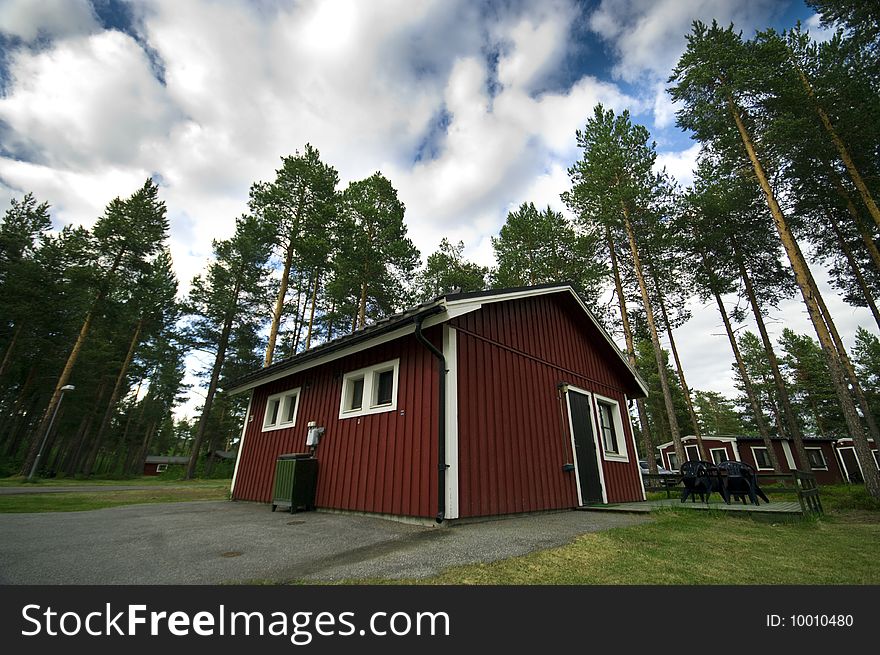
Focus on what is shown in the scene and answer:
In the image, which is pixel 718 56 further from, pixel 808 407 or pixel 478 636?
pixel 808 407

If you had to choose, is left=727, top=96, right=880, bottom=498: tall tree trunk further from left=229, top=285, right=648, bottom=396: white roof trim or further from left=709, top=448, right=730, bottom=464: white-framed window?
left=709, top=448, right=730, bottom=464: white-framed window

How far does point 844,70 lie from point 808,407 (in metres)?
36.9

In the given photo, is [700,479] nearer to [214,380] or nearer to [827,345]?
[827,345]

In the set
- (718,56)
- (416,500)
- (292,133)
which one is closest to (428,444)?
(416,500)

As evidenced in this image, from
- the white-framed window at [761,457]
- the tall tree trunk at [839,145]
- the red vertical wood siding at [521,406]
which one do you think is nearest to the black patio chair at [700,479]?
the red vertical wood siding at [521,406]

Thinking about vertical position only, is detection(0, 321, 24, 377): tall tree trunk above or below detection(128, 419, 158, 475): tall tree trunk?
above

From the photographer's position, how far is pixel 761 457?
25.6 metres

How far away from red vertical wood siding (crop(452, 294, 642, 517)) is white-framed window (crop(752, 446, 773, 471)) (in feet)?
74.8

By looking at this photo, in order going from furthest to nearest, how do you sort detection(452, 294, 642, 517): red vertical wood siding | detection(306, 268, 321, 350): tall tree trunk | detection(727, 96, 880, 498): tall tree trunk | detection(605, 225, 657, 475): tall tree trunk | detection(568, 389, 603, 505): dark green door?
1. detection(306, 268, 321, 350): tall tree trunk
2. detection(605, 225, 657, 475): tall tree trunk
3. detection(727, 96, 880, 498): tall tree trunk
4. detection(568, 389, 603, 505): dark green door
5. detection(452, 294, 642, 517): red vertical wood siding

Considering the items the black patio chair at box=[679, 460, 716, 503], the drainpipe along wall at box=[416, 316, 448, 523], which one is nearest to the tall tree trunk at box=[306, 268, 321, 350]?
the drainpipe along wall at box=[416, 316, 448, 523]

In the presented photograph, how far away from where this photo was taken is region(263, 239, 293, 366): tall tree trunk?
15.4m

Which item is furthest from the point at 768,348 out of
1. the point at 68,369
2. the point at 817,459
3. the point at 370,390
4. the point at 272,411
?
the point at 68,369

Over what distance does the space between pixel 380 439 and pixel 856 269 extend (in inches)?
876

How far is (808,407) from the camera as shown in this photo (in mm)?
35594
